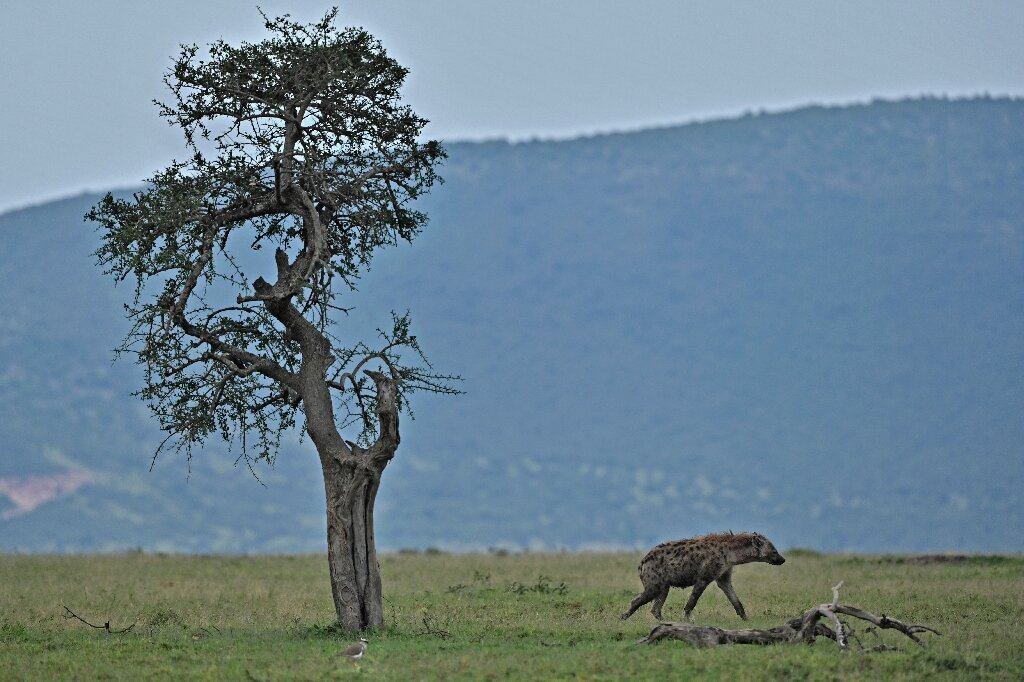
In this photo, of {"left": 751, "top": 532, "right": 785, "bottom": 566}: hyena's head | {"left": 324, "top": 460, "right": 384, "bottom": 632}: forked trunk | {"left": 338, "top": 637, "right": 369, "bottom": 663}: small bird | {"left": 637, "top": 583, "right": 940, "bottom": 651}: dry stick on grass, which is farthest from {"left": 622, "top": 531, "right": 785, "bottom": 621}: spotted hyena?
{"left": 338, "top": 637, "right": 369, "bottom": 663}: small bird

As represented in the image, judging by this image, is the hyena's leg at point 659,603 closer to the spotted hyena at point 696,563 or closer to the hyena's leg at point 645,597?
the spotted hyena at point 696,563

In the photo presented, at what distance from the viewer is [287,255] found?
2383cm

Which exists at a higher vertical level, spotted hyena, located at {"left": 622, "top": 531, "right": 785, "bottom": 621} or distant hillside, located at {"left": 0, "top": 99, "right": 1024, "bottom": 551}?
distant hillside, located at {"left": 0, "top": 99, "right": 1024, "bottom": 551}

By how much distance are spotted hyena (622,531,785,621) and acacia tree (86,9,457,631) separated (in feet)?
15.3

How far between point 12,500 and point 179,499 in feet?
57.6

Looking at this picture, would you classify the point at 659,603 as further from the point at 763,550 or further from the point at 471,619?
the point at 471,619

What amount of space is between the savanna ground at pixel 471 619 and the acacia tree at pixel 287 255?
246cm

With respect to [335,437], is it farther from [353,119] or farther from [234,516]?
[234,516]

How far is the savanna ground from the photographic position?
63.2 ft

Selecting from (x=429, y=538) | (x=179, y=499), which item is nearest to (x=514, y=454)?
(x=429, y=538)

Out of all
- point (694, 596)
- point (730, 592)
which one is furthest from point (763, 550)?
point (694, 596)

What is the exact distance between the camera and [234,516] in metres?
170

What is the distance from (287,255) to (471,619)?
7.00 metres

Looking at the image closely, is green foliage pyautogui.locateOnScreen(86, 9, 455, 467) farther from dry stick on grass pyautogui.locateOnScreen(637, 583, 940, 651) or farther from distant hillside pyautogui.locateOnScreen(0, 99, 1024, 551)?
distant hillside pyautogui.locateOnScreen(0, 99, 1024, 551)
